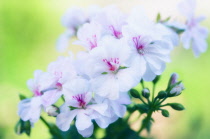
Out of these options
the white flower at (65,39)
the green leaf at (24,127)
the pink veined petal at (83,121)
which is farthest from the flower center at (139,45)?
the white flower at (65,39)

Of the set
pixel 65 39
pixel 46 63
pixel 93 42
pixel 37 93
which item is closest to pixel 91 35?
pixel 93 42

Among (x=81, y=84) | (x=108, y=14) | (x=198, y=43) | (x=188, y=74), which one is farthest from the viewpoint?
(x=188, y=74)

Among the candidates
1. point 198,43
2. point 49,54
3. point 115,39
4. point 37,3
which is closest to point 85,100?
point 115,39

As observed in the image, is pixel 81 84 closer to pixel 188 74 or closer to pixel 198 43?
pixel 198 43

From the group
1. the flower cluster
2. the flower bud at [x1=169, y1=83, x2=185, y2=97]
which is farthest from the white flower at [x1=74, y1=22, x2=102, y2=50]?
the flower bud at [x1=169, y1=83, x2=185, y2=97]

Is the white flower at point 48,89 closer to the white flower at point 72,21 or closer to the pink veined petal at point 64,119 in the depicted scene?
the pink veined petal at point 64,119
